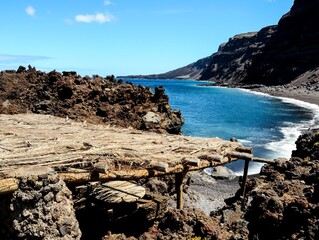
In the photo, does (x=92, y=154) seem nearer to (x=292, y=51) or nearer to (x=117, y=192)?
(x=117, y=192)

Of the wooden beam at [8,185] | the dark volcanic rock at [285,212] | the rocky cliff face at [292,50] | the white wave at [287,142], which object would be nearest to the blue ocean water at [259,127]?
the white wave at [287,142]

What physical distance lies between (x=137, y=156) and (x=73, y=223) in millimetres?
2848

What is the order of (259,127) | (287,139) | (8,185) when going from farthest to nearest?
(259,127)
(287,139)
(8,185)

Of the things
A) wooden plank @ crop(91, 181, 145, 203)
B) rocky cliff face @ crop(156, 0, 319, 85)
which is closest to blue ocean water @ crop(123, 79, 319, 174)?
wooden plank @ crop(91, 181, 145, 203)

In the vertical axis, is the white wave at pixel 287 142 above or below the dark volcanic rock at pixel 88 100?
below

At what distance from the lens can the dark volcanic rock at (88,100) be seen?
952 inches

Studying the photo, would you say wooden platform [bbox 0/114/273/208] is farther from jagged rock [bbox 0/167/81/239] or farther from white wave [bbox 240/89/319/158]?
white wave [bbox 240/89/319/158]

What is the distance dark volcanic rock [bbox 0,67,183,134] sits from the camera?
952 inches

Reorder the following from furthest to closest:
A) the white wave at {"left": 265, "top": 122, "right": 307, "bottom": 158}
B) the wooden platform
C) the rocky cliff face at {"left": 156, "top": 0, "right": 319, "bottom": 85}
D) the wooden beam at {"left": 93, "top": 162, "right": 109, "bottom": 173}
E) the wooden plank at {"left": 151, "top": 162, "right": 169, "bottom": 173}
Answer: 1. the rocky cliff face at {"left": 156, "top": 0, "right": 319, "bottom": 85}
2. the white wave at {"left": 265, "top": 122, "right": 307, "bottom": 158}
3. the wooden plank at {"left": 151, "top": 162, "right": 169, "bottom": 173}
4. the wooden beam at {"left": 93, "top": 162, "right": 109, "bottom": 173}
5. the wooden platform

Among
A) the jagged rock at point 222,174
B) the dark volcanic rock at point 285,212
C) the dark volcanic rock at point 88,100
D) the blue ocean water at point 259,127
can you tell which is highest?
the dark volcanic rock at point 88,100

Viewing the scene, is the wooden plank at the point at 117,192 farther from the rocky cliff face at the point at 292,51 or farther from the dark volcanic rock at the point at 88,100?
the rocky cliff face at the point at 292,51

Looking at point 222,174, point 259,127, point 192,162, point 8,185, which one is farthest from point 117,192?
point 259,127

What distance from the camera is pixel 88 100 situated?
2528 centimetres

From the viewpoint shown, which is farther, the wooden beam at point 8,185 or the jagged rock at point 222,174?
the jagged rock at point 222,174
